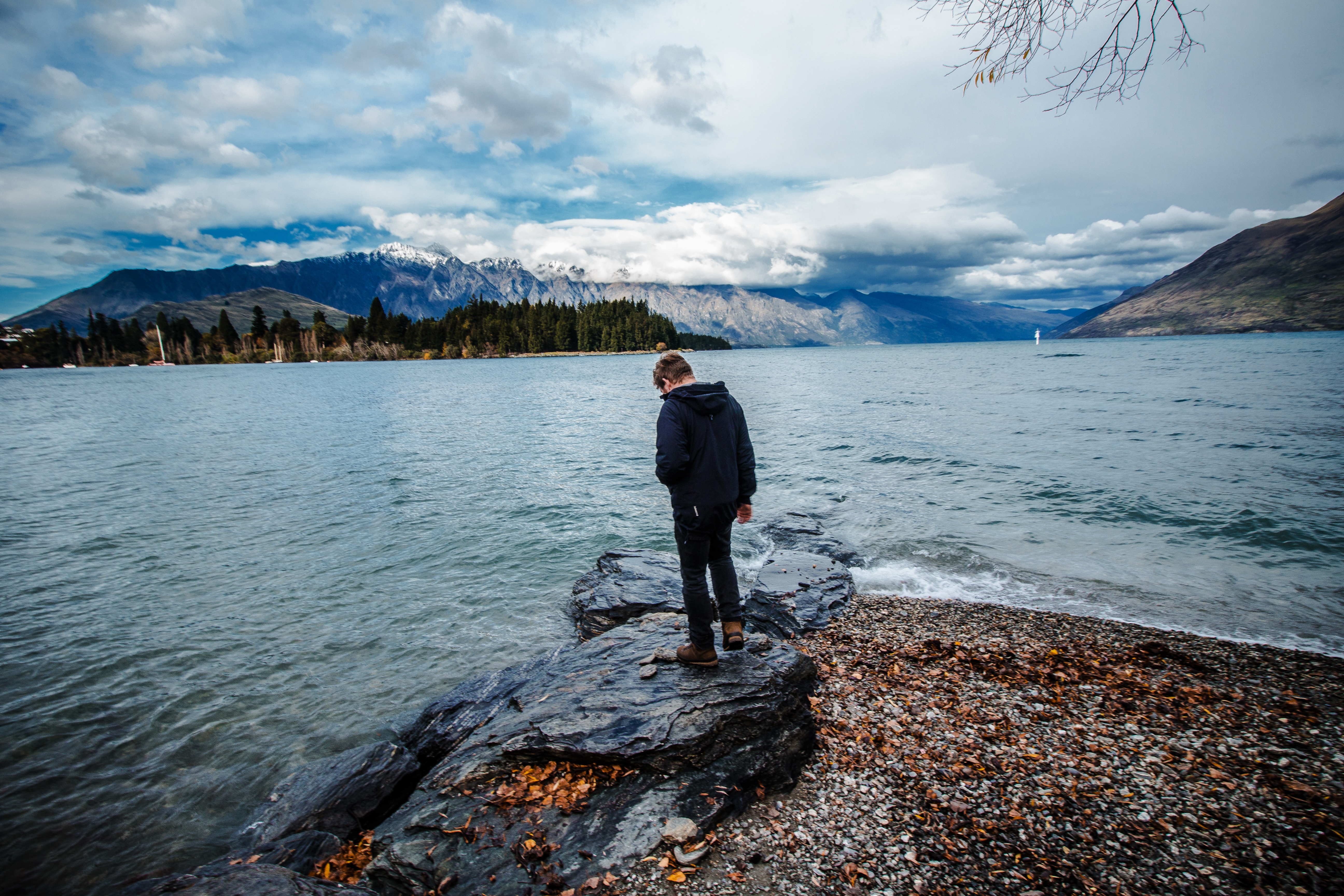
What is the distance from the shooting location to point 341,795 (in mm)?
6359

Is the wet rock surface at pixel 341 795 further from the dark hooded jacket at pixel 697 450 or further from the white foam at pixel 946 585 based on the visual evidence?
the white foam at pixel 946 585

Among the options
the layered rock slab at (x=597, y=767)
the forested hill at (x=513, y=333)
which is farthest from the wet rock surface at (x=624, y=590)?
the forested hill at (x=513, y=333)

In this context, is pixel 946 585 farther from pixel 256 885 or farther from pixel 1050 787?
pixel 256 885

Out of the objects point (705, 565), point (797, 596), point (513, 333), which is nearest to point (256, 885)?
point (705, 565)

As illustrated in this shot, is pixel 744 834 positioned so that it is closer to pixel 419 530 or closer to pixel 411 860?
pixel 411 860

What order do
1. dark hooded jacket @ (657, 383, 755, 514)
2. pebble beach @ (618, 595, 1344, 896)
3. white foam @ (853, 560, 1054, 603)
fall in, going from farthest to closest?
1. white foam @ (853, 560, 1054, 603)
2. dark hooded jacket @ (657, 383, 755, 514)
3. pebble beach @ (618, 595, 1344, 896)

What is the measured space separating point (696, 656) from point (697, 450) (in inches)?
103

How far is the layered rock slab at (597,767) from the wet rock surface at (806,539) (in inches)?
314

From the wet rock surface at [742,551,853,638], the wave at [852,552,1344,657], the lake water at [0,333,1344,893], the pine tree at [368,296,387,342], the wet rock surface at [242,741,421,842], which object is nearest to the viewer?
the wet rock surface at [242,741,421,842]

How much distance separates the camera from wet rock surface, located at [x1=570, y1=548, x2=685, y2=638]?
11.1 metres

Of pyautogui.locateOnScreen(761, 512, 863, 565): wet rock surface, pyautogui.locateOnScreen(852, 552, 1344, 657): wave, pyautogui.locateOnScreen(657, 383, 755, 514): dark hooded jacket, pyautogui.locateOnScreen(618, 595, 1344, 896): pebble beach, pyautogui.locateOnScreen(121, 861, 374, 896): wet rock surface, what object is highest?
pyautogui.locateOnScreen(657, 383, 755, 514): dark hooded jacket

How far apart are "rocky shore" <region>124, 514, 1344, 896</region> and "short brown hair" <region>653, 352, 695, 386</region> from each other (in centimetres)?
353

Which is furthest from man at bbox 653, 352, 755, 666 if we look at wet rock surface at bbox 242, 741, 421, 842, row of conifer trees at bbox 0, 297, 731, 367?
row of conifer trees at bbox 0, 297, 731, 367

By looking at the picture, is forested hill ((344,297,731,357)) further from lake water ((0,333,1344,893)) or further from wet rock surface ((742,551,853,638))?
wet rock surface ((742,551,853,638))
